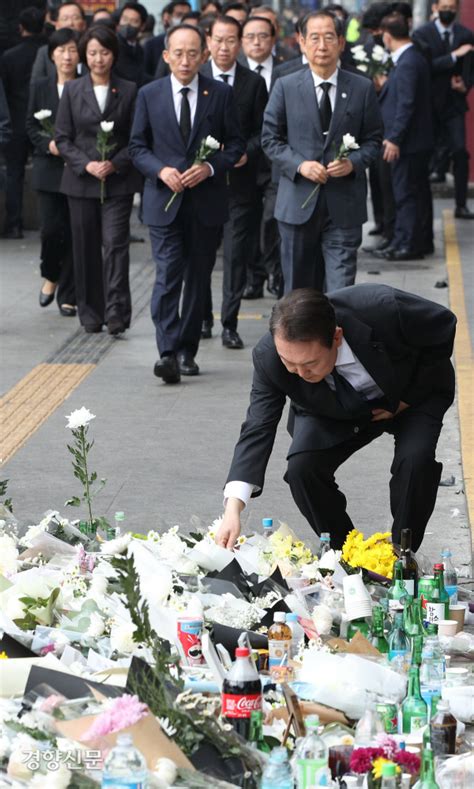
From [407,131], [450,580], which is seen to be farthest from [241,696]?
[407,131]

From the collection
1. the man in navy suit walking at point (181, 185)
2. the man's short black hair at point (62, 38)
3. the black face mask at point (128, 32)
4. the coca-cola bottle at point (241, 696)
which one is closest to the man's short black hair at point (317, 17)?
the man in navy suit walking at point (181, 185)

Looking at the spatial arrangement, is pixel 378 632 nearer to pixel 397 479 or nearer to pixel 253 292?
pixel 397 479

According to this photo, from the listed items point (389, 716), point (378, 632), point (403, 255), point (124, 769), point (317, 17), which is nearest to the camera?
point (124, 769)

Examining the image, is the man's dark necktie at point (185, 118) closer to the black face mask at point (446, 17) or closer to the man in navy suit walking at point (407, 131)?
the man in navy suit walking at point (407, 131)

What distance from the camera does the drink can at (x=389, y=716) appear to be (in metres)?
4.48

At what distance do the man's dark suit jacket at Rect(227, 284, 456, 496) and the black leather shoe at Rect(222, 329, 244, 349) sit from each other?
5.06 meters

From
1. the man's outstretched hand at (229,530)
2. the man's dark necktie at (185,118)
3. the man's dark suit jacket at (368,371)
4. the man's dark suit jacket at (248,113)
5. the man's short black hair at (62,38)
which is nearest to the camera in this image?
the man's outstretched hand at (229,530)

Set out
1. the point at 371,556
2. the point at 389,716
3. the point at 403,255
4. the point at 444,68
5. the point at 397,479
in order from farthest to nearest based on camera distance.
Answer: the point at 444,68 → the point at 403,255 → the point at 397,479 → the point at 371,556 → the point at 389,716

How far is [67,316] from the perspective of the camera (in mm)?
13086

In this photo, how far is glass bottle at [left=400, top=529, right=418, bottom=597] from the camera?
5641 mm

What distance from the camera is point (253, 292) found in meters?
13.9

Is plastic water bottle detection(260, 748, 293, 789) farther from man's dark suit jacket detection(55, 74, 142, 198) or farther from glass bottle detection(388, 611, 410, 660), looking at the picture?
man's dark suit jacket detection(55, 74, 142, 198)

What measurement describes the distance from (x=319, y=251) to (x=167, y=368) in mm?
1230

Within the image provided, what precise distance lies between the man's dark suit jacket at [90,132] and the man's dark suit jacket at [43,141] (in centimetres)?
69
